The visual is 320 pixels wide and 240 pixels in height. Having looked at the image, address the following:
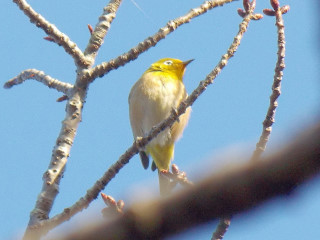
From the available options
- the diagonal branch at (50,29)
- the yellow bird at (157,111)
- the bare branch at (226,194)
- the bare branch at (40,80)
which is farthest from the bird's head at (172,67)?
the bare branch at (226,194)

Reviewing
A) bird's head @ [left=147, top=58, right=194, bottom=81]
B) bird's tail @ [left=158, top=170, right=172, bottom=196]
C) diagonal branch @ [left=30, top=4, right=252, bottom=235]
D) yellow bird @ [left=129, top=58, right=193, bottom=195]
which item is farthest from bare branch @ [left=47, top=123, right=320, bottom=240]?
bird's head @ [left=147, top=58, right=194, bottom=81]

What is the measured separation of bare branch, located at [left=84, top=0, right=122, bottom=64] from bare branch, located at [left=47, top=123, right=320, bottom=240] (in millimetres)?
2671

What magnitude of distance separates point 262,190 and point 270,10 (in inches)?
101

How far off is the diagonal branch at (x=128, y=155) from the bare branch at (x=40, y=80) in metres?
0.90

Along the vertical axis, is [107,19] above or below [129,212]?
above

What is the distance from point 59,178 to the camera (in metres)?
2.87

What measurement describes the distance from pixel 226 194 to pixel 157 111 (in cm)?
526

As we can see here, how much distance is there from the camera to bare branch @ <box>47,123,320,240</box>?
0.69 m

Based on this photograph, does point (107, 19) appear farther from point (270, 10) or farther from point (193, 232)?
point (193, 232)

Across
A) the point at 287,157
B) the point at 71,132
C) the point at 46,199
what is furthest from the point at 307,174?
the point at 71,132

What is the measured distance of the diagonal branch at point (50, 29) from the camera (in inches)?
131

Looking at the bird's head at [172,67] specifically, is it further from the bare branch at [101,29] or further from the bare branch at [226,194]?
the bare branch at [226,194]

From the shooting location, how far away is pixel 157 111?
604 centimetres

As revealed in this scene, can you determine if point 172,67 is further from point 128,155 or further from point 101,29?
point 128,155
